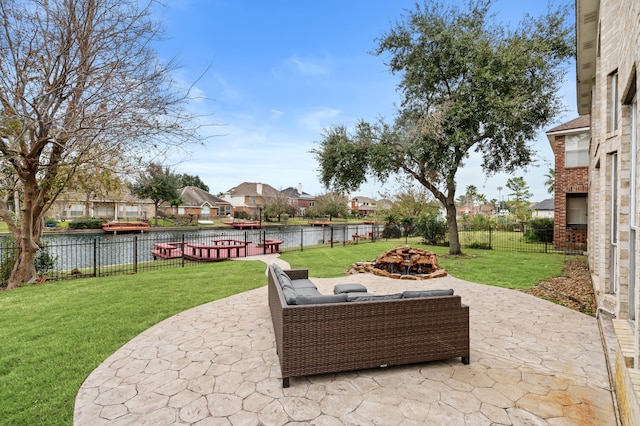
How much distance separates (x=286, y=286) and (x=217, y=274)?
5.65 meters

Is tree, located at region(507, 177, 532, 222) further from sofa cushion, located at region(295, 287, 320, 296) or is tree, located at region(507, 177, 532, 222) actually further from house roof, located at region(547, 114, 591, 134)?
sofa cushion, located at region(295, 287, 320, 296)

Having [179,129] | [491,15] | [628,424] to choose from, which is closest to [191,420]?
[628,424]

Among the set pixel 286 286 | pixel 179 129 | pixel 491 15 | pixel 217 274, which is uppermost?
pixel 491 15

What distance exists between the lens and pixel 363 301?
10.5 feet

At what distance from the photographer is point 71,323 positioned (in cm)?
484

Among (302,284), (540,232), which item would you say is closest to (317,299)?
(302,284)

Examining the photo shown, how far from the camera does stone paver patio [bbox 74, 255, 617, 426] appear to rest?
2.56 metres

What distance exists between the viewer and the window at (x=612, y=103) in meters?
4.74

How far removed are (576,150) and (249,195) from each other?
52.2 metres

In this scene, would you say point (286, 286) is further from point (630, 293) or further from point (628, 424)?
point (630, 293)

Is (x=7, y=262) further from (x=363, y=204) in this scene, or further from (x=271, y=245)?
(x=363, y=204)

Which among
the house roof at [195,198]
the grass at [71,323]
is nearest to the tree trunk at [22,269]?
the grass at [71,323]

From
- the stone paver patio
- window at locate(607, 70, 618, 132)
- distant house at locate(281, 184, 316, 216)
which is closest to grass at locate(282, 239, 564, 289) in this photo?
the stone paver patio

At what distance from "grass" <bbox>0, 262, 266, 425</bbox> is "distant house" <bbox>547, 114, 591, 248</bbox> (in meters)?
14.3
